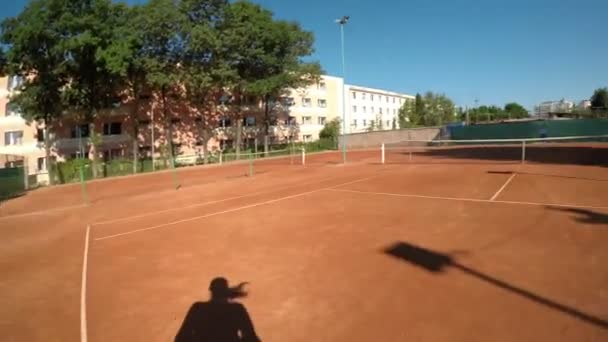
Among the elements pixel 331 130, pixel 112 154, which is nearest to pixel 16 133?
pixel 112 154

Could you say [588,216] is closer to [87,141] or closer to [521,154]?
[521,154]

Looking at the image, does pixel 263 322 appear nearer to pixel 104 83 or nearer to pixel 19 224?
pixel 19 224

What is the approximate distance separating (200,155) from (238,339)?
141 feet

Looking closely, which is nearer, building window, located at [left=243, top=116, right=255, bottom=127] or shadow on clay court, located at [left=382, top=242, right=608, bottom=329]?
shadow on clay court, located at [left=382, top=242, right=608, bottom=329]

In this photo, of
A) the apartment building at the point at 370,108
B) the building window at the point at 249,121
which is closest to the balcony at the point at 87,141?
the building window at the point at 249,121

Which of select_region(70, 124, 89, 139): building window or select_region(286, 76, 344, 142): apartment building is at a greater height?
select_region(286, 76, 344, 142): apartment building

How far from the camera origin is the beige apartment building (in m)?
39.2

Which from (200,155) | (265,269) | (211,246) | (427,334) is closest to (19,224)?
(211,246)

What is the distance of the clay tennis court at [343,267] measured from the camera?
16.8 feet

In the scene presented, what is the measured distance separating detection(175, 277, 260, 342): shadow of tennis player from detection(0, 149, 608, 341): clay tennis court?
0.16 m

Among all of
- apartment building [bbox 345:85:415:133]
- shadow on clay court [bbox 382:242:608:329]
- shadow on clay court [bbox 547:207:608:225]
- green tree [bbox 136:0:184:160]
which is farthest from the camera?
apartment building [bbox 345:85:415:133]

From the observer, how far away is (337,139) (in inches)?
2189

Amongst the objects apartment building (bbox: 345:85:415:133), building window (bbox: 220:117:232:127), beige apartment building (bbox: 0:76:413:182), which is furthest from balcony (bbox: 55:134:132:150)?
apartment building (bbox: 345:85:415:133)

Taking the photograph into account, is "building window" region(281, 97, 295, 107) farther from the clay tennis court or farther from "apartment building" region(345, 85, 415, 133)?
the clay tennis court
